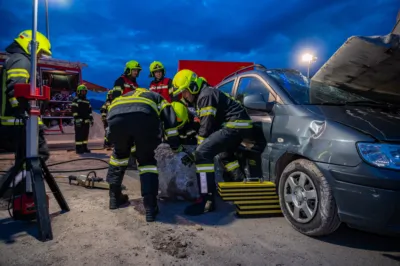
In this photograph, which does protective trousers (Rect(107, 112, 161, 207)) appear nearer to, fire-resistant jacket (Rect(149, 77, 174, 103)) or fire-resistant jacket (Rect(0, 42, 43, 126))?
fire-resistant jacket (Rect(0, 42, 43, 126))

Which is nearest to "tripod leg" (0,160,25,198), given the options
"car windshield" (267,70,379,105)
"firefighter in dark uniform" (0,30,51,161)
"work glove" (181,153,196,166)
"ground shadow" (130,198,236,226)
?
"firefighter in dark uniform" (0,30,51,161)

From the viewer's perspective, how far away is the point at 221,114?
382cm

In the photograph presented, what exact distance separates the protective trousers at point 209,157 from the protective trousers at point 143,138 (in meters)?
0.54

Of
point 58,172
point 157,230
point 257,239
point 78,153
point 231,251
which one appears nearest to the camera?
point 231,251

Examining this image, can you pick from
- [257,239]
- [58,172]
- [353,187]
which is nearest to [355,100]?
[353,187]

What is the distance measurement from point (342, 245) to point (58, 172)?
16.5 ft

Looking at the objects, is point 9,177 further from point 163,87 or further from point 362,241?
point 163,87

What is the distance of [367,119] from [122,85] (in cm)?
512

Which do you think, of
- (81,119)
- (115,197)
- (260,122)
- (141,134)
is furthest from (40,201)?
(81,119)

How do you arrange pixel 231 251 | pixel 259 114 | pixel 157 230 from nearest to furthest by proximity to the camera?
pixel 231 251, pixel 157 230, pixel 259 114

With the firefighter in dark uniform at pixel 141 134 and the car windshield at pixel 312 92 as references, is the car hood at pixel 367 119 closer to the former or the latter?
the car windshield at pixel 312 92

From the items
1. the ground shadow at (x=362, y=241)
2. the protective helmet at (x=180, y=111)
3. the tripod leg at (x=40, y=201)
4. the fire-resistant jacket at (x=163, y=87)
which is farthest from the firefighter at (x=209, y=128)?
the fire-resistant jacket at (x=163, y=87)

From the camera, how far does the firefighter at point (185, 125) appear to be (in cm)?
422

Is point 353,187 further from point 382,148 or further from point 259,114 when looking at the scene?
point 259,114
